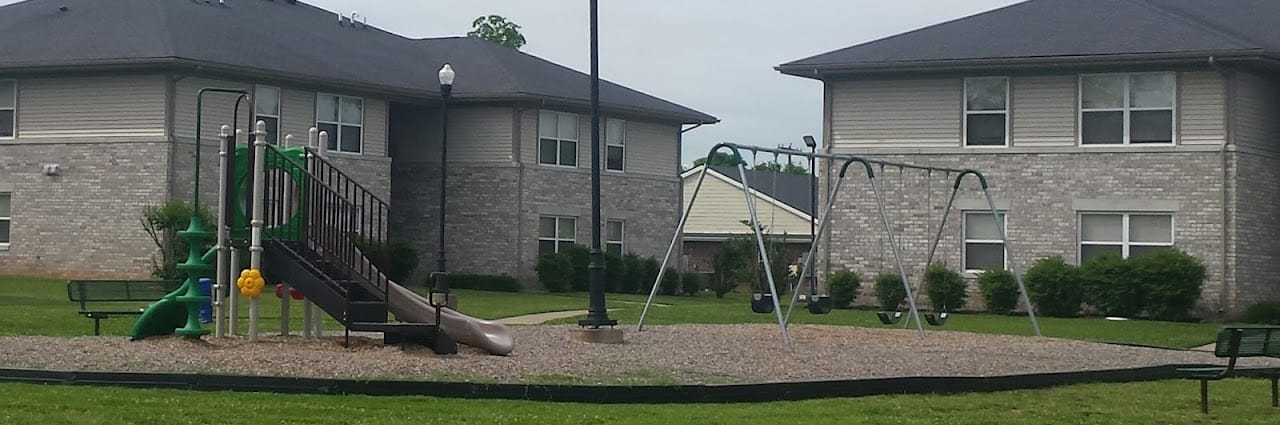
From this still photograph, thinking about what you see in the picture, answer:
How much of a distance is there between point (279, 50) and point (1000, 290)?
A: 1805cm

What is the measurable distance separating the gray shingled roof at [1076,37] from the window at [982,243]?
10.4 feet

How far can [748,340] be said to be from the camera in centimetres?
2327

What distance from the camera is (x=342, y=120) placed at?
4378cm

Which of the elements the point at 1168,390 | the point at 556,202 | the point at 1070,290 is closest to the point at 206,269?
the point at 1168,390

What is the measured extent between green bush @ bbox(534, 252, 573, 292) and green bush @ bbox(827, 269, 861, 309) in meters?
10.4


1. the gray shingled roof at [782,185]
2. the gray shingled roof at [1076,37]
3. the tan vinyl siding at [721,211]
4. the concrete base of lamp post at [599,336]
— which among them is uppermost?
the gray shingled roof at [1076,37]

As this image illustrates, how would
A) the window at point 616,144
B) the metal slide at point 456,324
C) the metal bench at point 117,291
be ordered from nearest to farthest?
1. the metal slide at point 456,324
2. the metal bench at point 117,291
3. the window at point 616,144

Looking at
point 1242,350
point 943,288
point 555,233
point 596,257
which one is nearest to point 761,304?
point 596,257

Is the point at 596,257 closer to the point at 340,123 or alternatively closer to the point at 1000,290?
the point at 1000,290

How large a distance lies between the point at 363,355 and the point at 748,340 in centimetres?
711

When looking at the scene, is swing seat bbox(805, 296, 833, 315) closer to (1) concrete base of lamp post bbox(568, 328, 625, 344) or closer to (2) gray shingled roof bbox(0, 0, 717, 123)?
(1) concrete base of lamp post bbox(568, 328, 625, 344)

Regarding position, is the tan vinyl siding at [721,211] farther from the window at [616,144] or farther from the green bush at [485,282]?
the green bush at [485,282]

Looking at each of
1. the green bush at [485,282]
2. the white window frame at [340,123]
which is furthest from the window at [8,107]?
the green bush at [485,282]

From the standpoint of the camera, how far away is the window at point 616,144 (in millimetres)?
49312
